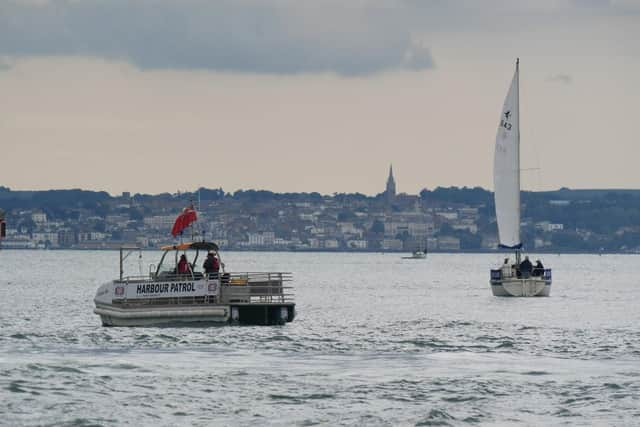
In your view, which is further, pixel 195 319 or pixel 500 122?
pixel 500 122

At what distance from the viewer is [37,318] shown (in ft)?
203

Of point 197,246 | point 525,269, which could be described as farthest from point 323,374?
point 525,269

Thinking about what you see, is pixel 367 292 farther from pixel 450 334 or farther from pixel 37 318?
pixel 450 334

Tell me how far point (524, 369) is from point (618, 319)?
26772mm

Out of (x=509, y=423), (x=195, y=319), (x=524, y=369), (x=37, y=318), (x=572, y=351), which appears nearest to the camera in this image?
(x=509, y=423)

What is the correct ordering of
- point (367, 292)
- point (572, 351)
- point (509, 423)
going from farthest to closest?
1. point (367, 292)
2. point (572, 351)
3. point (509, 423)

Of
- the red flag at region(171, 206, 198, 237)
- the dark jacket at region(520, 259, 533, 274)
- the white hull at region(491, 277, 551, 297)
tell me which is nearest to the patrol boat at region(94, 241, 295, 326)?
the red flag at region(171, 206, 198, 237)

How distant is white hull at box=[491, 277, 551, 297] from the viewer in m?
78.6

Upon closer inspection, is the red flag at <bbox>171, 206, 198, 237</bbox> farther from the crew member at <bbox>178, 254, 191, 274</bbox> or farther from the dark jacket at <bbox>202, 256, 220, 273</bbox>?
the dark jacket at <bbox>202, 256, 220, 273</bbox>

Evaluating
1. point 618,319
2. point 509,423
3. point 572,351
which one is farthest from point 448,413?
point 618,319

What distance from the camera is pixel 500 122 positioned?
88188mm

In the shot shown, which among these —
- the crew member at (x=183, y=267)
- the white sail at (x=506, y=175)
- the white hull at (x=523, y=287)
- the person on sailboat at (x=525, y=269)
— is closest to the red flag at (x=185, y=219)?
the crew member at (x=183, y=267)

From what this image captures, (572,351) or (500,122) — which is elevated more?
(500,122)

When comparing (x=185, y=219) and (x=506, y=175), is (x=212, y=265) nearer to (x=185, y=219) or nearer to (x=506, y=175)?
(x=185, y=219)
